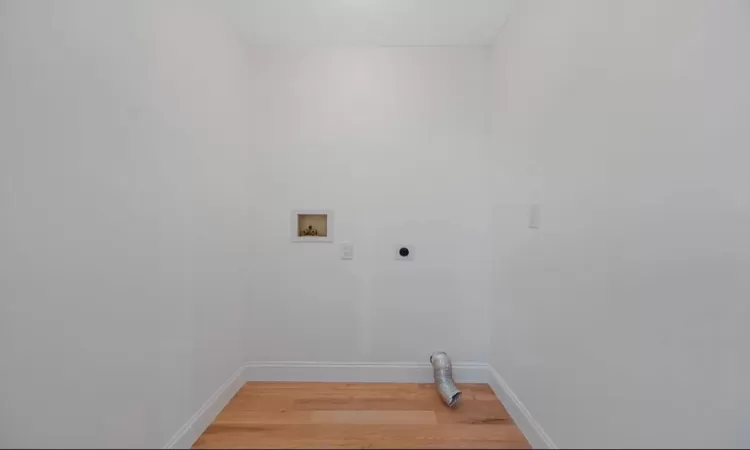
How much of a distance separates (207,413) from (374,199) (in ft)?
4.93

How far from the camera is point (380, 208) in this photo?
2188mm

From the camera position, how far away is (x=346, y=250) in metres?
2.18

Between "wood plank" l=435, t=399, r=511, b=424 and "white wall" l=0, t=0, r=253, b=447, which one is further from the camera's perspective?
"wood plank" l=435, t=399, r=511, b=424

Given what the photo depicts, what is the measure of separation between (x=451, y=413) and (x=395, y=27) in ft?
7.40

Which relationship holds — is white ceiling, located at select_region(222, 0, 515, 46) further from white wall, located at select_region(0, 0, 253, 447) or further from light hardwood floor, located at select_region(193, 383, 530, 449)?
light hardwood floor, located at select_region(193, 383, 530, 449)

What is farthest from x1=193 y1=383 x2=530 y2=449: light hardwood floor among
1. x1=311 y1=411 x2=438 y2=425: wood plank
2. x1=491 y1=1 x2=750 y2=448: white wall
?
x1=491 y1=1 x2=750 y2=448: white wall

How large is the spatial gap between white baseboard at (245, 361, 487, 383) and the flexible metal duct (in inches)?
5.0

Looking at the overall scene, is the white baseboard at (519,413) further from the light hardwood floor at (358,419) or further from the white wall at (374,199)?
the white wall at (374,199)

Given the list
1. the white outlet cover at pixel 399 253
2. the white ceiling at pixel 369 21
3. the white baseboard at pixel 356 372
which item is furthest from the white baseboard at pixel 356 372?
the white ceiling at pixel 369 21

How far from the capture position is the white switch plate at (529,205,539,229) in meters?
1.51

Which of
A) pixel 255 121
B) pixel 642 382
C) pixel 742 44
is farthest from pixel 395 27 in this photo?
pixel 642 382

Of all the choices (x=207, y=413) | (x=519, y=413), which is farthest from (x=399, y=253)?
(x=207, y=413)

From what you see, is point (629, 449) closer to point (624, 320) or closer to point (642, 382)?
point (642, 382)

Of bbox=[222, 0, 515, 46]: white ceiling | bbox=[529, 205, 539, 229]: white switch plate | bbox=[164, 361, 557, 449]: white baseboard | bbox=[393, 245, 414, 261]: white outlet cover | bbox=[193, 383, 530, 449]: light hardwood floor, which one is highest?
bbox=[222, 0, 515, 46]: white ceiling
